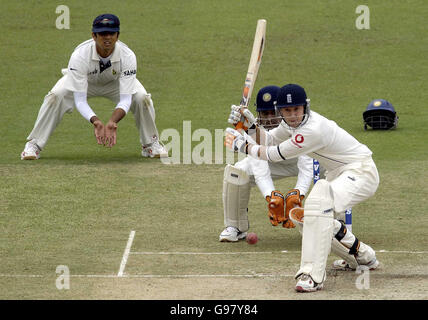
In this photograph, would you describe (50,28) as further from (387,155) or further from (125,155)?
(387,155)

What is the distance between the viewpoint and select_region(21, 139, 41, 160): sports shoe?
13742 mm

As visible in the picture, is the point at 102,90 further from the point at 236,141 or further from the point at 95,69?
the point at 236,141

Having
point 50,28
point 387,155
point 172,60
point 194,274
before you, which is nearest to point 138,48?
point 172,60

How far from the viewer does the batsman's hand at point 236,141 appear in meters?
8.75

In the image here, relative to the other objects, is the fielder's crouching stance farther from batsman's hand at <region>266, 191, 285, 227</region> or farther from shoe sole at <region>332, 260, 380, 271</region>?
batsman's hand at <region>266, 191, 285, 227</region>

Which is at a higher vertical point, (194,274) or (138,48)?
Result: (138,48)

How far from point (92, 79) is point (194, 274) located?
5906 millimetres

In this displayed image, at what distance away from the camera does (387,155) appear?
13977mm

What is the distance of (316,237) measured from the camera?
306 inches

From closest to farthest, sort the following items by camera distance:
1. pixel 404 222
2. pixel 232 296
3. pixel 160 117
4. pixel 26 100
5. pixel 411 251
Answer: pixel 232 296 → pixel 411 251 → pixel 404 222 → pixel 160 117 → pixel 26 100

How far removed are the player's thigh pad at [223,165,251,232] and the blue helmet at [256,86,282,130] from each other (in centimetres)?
59

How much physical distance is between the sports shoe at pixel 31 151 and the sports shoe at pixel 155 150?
162 cm
